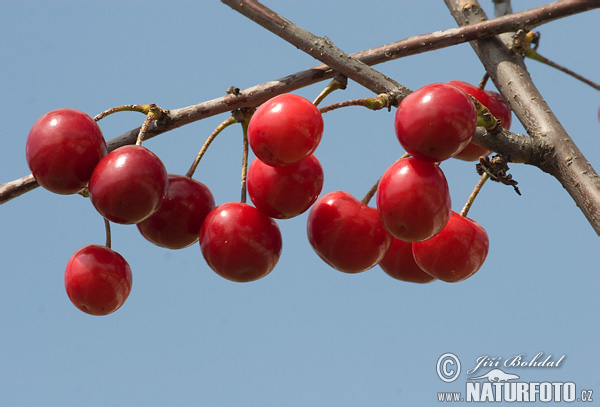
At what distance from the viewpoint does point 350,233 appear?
103 inches

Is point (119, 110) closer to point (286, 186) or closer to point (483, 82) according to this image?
point (286, 186)

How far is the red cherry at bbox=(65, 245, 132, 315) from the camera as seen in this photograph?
8.92 ft

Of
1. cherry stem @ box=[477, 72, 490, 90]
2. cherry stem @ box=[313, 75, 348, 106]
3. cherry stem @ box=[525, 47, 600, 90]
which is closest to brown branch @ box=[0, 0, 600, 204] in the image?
cherry stem @ box=[313, 75, 348, 106]

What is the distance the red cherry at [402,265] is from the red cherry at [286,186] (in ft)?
1.38

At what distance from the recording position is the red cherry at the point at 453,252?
2684 millimetres

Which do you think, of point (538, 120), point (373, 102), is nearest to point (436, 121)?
point (373, 102)

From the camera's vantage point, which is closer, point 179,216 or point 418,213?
point 418,213

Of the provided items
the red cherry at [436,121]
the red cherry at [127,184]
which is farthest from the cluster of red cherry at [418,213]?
the red cherry at [127,184]

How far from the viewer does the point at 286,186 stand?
2539 millimetres

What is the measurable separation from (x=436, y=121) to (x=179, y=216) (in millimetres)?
994

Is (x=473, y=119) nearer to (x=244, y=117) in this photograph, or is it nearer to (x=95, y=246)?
(x=244, y=117)

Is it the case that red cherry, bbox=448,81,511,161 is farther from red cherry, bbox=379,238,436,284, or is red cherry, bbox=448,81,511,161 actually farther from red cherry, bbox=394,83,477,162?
red cherry, bbox=394,83,477,162

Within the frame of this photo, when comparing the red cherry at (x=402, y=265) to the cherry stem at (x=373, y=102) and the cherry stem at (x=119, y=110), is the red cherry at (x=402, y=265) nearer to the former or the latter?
the cherry stem at (x=373, y=102)

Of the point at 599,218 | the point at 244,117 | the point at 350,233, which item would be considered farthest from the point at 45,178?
the point at 599,218
